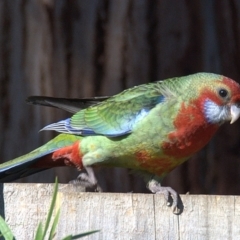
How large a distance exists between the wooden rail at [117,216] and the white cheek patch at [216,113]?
1099 millimetres

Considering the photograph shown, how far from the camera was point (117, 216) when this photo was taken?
8.52 feet

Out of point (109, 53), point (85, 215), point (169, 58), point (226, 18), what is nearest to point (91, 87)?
point (109, 53)

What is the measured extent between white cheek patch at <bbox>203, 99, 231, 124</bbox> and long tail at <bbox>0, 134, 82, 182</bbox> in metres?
0.67

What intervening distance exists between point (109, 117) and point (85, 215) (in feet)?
4.06

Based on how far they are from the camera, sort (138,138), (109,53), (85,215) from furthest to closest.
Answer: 1. (109,53)
2. (138,138)
3. (85,215)

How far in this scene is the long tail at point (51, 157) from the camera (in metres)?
3.67

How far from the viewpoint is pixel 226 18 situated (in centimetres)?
412

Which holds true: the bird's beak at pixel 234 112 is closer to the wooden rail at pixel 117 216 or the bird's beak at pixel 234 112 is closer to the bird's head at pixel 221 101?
the bird's head at pixel 221 101

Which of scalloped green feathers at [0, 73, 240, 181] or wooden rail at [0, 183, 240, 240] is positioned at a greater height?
scalloped green feathers at [0, 73, 240, 181]

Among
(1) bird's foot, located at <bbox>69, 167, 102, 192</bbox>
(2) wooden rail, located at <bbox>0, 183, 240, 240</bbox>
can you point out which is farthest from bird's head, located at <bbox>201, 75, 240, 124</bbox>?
(2) wooden rail, located at <bbox>0, 183, 240, 240</bbox>

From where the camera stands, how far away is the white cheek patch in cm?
368

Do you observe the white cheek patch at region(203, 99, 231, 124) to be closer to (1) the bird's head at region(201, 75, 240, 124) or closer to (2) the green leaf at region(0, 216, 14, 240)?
(1) the bird's head at region(201, 75, 240, 124)

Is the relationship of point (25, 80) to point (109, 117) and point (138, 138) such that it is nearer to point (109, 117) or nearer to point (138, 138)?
point (109, 117)

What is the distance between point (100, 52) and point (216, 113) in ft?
2.50
